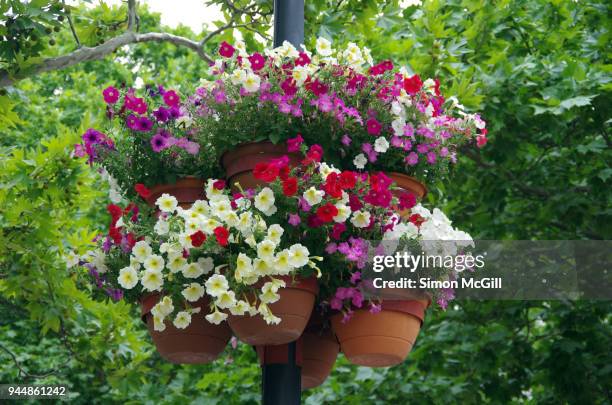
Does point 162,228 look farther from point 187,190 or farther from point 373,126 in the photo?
point 373,126

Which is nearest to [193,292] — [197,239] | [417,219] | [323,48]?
[197,239]

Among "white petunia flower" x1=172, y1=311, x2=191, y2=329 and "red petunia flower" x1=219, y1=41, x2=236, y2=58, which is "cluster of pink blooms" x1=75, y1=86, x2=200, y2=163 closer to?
"red petunia flower" x1=219, y1=41, x2=236, y2=58

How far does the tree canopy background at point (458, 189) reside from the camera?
4426 millimetres

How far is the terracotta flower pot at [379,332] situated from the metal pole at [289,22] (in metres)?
1.03

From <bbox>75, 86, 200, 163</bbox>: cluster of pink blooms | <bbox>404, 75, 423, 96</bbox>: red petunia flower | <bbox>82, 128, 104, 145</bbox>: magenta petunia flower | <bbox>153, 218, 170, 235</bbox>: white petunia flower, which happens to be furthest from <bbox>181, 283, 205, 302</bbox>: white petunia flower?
<bbox>404, 75, 423, 96</bbox>: red petunia flower

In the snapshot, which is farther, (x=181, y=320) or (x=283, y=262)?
(x=181, y=320)

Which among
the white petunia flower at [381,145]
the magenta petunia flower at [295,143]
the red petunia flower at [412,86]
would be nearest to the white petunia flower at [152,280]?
the magenta petunia flower at [295,143]

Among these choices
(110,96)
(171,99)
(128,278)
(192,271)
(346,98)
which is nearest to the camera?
(192,271)

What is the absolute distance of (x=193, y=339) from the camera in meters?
2.56

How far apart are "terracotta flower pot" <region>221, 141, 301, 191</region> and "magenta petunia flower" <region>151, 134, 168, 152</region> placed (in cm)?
24

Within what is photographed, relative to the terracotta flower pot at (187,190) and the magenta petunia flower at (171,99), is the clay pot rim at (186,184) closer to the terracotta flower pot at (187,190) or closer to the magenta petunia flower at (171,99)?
the terracotta flower pot at (187,190)

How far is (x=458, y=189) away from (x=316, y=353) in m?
4.12

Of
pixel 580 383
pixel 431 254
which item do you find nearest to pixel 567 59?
pixel 580 383

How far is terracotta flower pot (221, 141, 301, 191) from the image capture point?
2.61 meters
